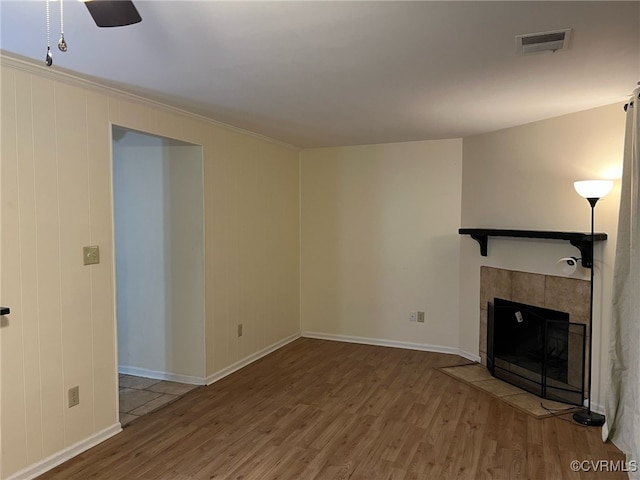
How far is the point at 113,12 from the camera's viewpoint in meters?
1.54

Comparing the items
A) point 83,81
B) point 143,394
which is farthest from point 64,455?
point 83,81

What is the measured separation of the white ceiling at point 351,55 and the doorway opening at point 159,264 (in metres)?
0.73

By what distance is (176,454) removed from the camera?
2.84 meters

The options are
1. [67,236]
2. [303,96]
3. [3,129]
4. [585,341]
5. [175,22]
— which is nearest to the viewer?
[175,22]

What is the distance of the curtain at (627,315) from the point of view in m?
2.67

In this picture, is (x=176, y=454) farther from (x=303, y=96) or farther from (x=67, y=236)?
(x=303, y=96)


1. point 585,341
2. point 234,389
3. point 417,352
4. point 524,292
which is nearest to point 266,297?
point 234,389

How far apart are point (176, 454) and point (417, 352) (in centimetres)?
294

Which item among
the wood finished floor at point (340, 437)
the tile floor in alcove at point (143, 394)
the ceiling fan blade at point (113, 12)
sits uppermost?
the ceiling fan blade at point (113, 12)

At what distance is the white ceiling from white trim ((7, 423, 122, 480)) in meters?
2.26

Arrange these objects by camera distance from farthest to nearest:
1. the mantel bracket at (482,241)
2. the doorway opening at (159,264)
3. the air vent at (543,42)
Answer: the mantel bracket at (482,241) → the doorway opening at (159,264) → the air vent at (543,42)

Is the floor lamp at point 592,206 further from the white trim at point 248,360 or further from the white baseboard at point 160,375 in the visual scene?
the white baseboard at point 160,375

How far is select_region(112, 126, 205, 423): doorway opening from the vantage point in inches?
154
